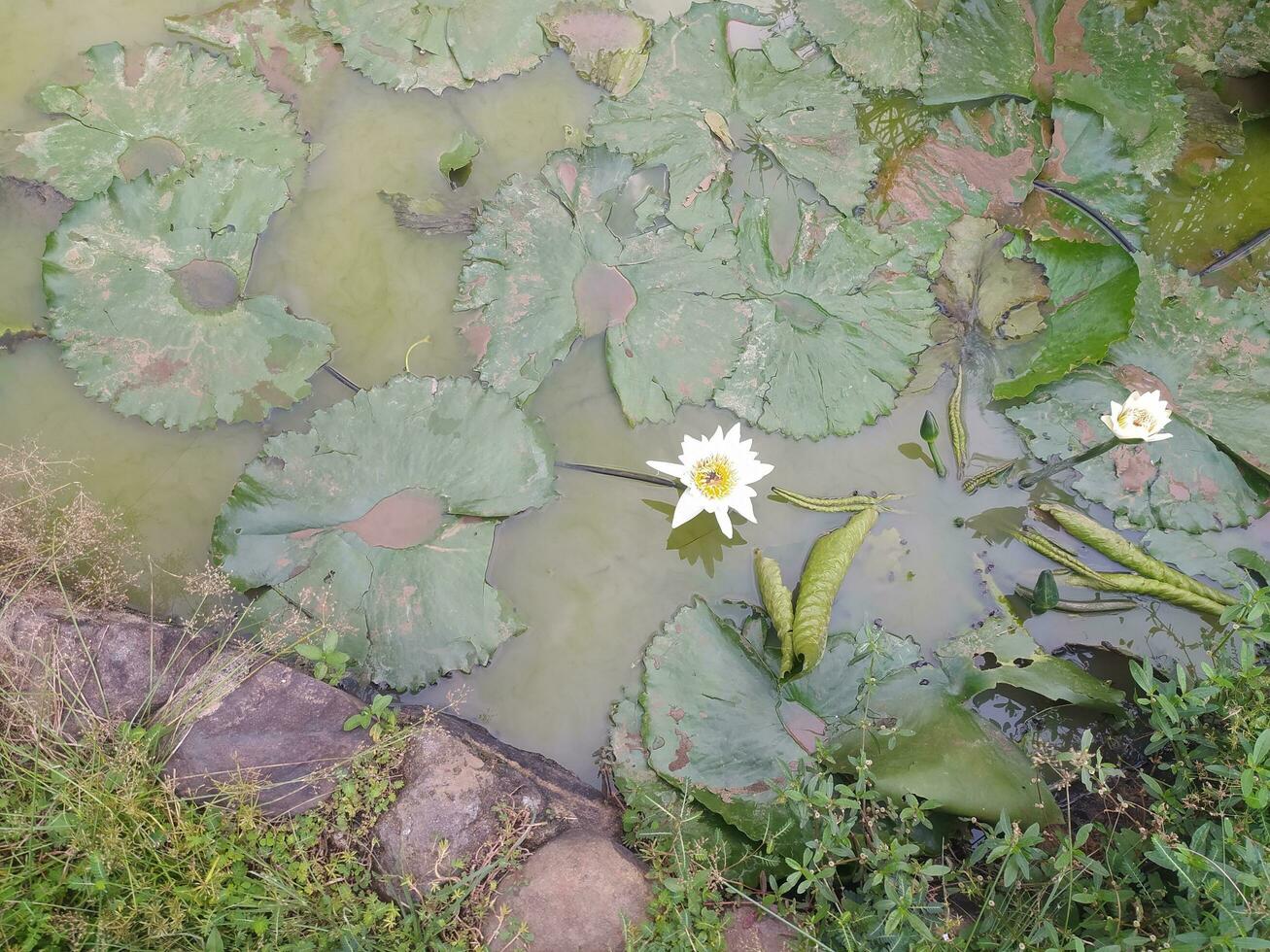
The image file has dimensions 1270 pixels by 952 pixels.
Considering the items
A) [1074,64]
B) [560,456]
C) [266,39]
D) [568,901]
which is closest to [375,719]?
[568,901]

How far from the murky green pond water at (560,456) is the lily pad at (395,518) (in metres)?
0.18

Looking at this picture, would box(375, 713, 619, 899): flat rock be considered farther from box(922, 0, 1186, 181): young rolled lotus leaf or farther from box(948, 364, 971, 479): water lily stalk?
box(922, 0, 1186, 181): young rolled lotus leaf

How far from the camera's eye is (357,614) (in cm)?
243

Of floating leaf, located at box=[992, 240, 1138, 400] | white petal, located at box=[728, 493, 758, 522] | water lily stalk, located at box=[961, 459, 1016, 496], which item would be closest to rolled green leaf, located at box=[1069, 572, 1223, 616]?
water lily stalk, located at box=[961, 459, 1016, 496]

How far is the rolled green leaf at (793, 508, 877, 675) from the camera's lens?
2266mm

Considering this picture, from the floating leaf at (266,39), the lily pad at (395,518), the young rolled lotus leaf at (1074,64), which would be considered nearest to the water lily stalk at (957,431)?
the young rolled lotus leaf at (1074,64)

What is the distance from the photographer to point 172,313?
2613 millimetres

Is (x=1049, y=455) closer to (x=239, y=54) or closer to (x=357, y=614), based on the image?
(x=357, y=614)

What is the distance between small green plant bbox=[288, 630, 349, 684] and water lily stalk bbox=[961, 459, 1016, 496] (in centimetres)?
216

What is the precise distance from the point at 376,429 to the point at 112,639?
3.18 feet


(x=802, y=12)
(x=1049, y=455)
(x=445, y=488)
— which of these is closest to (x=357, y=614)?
(x=445, y=488)

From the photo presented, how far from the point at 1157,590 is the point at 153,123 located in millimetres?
3933

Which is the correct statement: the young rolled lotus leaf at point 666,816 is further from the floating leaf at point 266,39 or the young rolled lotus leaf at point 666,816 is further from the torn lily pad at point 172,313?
the floating leaf at point 266,39

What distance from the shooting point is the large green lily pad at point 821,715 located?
223 cm
